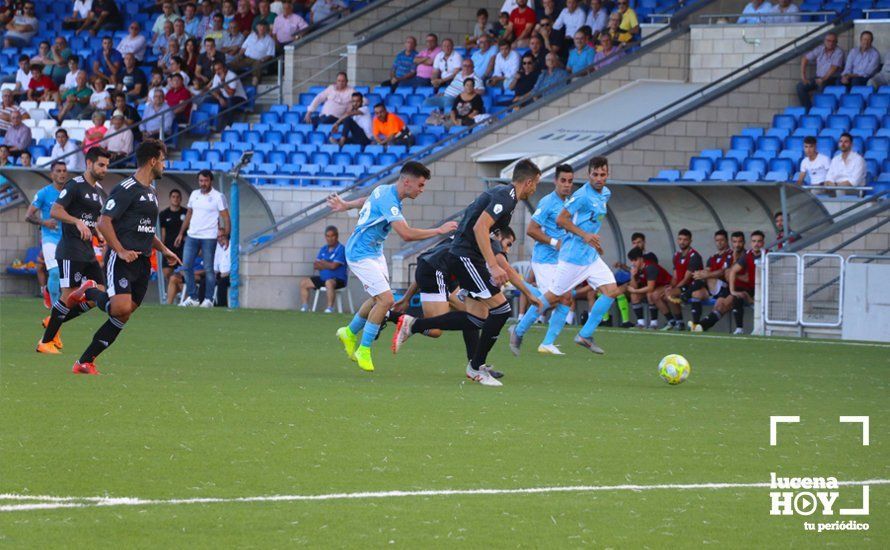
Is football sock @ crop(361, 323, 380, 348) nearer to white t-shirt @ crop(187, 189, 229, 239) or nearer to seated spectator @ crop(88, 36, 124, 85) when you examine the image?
white t-shirt @ crop(187, 189, 229, 239)

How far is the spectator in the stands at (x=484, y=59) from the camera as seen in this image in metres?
29.1

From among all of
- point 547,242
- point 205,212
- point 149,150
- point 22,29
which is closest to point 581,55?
point 205,212

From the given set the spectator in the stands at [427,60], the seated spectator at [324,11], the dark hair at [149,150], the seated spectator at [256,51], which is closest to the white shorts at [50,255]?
the dark hair at [149,150]

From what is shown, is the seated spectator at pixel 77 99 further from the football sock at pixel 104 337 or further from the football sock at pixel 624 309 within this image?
the football sock at pixel 104 337

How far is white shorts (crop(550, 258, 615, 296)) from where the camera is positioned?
52.9ft

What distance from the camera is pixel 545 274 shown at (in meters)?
16.7

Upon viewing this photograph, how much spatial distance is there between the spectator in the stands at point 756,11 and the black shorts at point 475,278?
16333mm

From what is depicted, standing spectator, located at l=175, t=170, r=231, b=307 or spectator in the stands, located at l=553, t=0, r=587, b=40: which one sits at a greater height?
spectator in the stands, located at l=553, t=0, r=587, b=40

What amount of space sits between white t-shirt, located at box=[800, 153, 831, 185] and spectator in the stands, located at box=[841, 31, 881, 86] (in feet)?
10.0

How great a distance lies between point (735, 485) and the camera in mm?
7754

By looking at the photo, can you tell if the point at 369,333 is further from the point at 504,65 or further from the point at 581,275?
the point at 504,65

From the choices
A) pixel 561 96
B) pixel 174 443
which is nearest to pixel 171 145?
pixel 561 96

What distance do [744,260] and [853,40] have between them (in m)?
6.78

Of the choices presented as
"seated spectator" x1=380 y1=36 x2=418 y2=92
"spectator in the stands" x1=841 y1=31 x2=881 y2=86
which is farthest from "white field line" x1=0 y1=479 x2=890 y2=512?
"seated spectator" x1=380 y1=36 x2=418 y2=92
